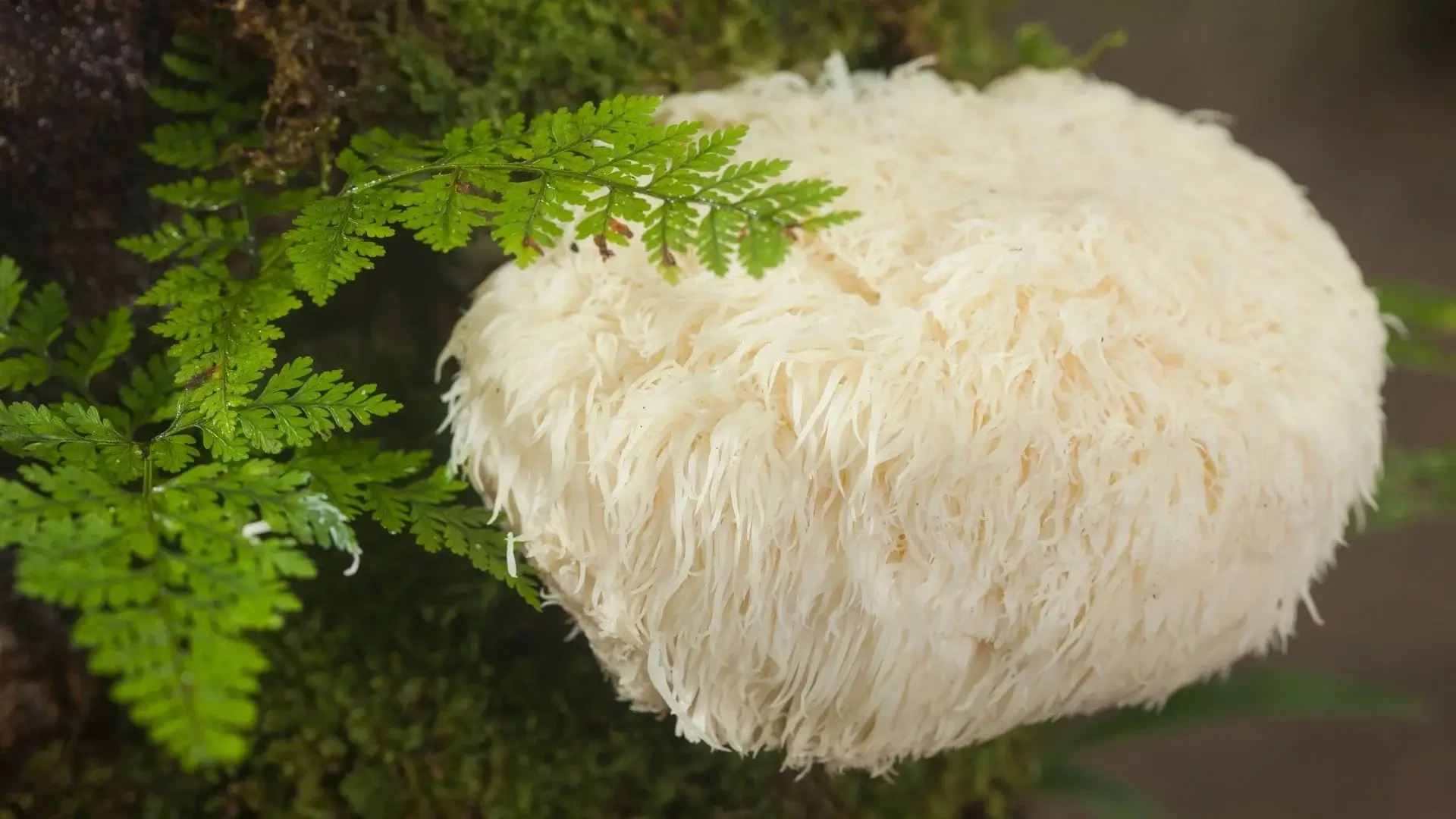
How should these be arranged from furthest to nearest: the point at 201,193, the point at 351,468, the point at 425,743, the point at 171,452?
1. the point at 425,743
2. the point at 201,193
3. the point at 351,468
4. the point at 171,452

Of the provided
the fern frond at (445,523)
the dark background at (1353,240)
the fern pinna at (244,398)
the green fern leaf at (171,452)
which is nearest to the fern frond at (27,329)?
the fern pinna at (244,398)

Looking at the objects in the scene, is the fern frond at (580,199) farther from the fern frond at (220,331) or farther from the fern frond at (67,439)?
the fern frond at (67,439)

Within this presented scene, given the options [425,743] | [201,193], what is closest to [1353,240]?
[425,743]

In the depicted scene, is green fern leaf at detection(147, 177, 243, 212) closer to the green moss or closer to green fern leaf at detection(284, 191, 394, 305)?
green fern leaf at detection(284, 191, 394, 305)

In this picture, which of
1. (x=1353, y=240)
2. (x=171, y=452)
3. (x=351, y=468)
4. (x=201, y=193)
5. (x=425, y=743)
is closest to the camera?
(x=171, y=452)

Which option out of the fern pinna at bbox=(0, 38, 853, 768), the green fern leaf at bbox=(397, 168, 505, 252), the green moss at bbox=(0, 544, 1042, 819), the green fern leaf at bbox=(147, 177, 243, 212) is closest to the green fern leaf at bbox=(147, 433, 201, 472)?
the fern pinna at bbox=(0, 38, 853, 768)

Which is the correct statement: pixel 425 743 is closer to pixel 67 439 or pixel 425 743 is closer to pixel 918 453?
pixel 67 439

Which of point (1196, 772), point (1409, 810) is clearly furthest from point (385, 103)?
point (1409, 810)
